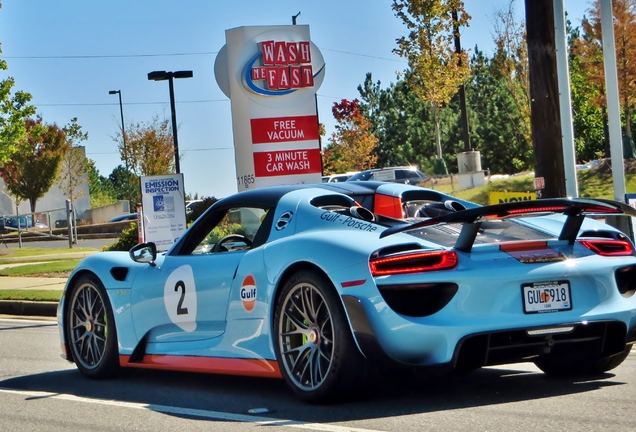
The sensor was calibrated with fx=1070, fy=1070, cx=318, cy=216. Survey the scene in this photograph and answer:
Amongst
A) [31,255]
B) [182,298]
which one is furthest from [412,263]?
[31,255]

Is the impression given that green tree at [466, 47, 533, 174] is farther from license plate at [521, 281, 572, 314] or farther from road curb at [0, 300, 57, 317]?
license plate at [521, 281, 572, 314]

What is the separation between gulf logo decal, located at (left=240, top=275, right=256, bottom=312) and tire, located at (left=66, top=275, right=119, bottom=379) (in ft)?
5.30

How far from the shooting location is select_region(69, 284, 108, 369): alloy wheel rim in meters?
7.77

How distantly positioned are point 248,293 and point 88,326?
2.01 m

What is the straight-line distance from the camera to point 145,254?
758cm

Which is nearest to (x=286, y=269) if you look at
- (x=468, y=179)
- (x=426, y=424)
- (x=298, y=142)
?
(x=426, y=424)

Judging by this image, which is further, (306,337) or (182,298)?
(182,298)

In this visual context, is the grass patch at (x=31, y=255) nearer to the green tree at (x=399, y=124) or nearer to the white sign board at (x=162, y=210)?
the white sign board at (x=162, y=210)

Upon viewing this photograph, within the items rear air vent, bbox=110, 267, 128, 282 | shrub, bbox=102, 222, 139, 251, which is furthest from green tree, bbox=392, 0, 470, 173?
rear air vent, bbox=110, 267, 128, 282

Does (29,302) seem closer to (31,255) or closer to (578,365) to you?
(578,365)

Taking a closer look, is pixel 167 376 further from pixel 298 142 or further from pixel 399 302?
pixel 298 142

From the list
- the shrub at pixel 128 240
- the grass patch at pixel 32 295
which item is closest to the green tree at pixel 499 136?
the shrub at pixel 128 240

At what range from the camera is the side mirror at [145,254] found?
7480 millimetres

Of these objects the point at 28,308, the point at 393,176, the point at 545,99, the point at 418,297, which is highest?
the point at 545,99
